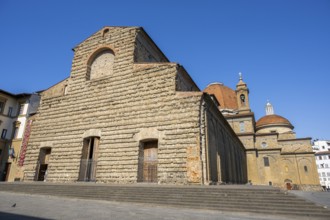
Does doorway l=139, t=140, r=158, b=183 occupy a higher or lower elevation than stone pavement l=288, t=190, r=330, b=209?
higher

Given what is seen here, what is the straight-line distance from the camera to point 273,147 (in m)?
33.6

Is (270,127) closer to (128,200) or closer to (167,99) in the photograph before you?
(167,99)

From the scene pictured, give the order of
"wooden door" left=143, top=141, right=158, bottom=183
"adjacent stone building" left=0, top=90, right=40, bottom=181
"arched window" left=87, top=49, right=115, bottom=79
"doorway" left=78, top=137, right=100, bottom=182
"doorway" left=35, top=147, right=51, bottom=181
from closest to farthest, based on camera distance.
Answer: "wooden door" left=143, top=141, right=158, bottom=183
"doorway" left=78, top=137, right=100, bottom=182
"doorway" left=35, top=147, right=51, bottom=181
"arched window" left=87, top=49, right=115, bottom=79
"adjacent stone building" left=0, top=90, right=40, bottom=181

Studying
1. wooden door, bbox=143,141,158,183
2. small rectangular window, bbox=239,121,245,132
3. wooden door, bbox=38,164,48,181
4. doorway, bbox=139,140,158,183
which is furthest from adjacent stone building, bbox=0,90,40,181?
small rectangular window, bbox=239,121,245,132

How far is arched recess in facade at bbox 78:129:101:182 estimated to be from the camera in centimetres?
1404

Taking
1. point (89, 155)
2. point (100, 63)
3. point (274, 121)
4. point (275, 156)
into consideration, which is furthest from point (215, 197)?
point (274, 121)

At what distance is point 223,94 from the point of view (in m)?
41.3

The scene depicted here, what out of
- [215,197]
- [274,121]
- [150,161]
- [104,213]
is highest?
[274,121]

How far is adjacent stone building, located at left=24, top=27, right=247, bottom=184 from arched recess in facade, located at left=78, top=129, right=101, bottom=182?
6 centimetres

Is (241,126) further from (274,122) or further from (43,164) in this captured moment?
(43,164)

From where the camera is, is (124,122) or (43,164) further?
(43,164)

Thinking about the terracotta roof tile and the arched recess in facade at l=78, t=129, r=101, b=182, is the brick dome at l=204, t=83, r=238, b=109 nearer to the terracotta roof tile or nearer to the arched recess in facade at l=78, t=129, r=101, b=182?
the terracotta roof tile

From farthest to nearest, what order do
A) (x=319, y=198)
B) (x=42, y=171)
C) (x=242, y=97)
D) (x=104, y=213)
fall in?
(x=242, y=97) → (x=42, y=171) → (x=319, y=198) → (x=104, y=213)

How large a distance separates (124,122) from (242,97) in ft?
98.9
